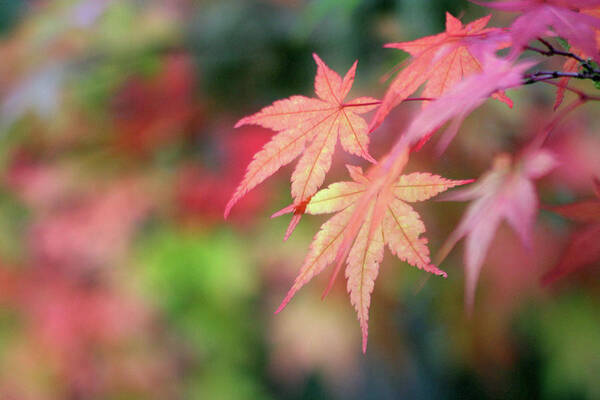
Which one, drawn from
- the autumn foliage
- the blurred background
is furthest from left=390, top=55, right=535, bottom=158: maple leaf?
the blurred background

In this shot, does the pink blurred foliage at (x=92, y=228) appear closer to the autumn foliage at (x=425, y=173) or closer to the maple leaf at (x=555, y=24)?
the autumn foliage at (x=425, y=173)

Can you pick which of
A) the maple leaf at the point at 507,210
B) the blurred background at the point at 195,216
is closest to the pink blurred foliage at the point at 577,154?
the blurred background at the point at 195,216

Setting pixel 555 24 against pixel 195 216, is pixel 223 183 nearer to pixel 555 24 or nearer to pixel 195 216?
pixel 195 216

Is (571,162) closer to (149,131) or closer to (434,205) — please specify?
(434,205)

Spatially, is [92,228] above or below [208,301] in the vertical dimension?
above

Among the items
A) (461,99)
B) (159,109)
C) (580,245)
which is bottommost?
(580,245)

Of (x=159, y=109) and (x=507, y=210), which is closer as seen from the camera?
(x=507, y=210)

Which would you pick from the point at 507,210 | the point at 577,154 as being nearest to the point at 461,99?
the point at 507,210

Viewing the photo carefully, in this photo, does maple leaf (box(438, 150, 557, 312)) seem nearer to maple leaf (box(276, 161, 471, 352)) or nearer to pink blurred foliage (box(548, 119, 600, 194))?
maple leaf (box(276, 161, 471, 352))
